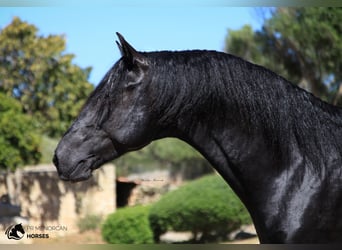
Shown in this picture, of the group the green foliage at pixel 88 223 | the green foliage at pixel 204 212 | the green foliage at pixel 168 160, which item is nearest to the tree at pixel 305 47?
the green foliage at pixel 204 212

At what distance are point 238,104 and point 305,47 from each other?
837 centimetres

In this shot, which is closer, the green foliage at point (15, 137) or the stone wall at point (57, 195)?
the green foliage at point (15, 137)

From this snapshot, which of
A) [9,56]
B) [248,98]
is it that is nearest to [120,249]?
[248,98]

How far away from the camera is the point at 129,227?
32.9 feet

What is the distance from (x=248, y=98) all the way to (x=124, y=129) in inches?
20.7

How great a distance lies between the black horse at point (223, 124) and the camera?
6.37 feet

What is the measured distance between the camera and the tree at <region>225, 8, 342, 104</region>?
8875 millimetres

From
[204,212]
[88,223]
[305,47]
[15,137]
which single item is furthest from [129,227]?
[305,47]

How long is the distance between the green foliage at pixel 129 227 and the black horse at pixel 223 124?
26.9 feet

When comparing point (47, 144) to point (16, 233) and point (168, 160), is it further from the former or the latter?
point (168, 160)

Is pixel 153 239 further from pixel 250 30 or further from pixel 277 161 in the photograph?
pixel 277 161

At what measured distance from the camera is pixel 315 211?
1.86 metres

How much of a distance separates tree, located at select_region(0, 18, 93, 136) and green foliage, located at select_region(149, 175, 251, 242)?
3480mm

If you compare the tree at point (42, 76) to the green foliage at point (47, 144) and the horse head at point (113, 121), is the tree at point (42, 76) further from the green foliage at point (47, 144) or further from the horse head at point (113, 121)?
the horse head at point (113, 121)
